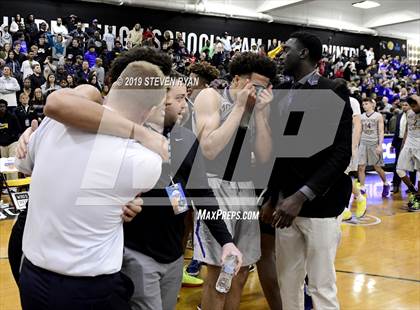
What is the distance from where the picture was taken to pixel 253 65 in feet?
9.19

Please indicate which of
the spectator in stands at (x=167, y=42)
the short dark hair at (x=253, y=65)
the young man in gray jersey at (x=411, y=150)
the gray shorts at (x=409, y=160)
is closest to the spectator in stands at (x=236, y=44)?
the spectator in stands at (x=167, y=42)

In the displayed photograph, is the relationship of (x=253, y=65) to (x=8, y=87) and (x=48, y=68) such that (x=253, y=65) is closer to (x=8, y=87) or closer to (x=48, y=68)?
(x=8, y=87)

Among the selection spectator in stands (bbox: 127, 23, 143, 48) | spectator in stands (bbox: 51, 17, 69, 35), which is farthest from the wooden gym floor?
spectator in stands (bbox: 127, 23, 143, 48)

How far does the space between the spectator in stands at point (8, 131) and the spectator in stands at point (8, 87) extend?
2431 millimetres

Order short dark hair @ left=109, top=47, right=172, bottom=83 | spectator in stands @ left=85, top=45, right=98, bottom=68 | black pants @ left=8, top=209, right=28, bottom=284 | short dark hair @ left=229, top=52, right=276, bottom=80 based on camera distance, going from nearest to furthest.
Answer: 1. short dark hair @ left=109, top=47, right=172, bottom=83
2. black pants @ left=8, top=209, right=28, bottom=284
3. short dark hair @ left=229, top=52, right=276, bottom=80
4. spectator in stands @ left=85, top=45, right=98, bottom=68

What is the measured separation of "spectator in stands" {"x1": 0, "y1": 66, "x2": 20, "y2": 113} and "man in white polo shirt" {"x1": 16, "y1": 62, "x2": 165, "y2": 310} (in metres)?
10.9

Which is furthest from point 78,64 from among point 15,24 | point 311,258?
point 311,258

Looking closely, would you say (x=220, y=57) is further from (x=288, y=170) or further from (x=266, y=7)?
(x=288, y=170)

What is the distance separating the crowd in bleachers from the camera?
11.8 metres

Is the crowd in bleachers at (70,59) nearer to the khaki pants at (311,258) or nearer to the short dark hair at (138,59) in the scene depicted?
the khaki pants at (311,258)

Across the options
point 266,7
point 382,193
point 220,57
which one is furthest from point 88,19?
point 382,193

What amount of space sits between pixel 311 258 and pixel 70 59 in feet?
43.0

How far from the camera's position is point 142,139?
1666 mm

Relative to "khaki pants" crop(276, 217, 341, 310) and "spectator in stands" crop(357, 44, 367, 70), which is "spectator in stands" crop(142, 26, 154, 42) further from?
"khaki pants" crop(276, 217, 341, 310)
